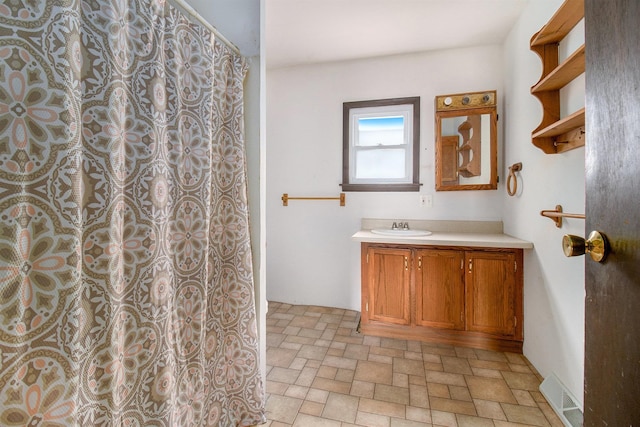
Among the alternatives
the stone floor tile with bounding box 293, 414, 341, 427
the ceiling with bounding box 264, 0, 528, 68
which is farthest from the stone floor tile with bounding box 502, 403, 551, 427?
the ceiling with bounding box 264, 0, 528, 68

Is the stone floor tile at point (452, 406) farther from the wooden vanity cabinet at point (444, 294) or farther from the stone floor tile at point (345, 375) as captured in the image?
the wooden vanity cabinet at point (444, 294)

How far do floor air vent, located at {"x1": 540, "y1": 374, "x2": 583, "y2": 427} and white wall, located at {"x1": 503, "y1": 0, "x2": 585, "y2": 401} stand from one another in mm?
45

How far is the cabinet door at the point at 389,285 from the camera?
2.39m

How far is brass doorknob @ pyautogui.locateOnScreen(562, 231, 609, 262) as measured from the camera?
1.85ft

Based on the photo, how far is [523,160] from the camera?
2.18 m

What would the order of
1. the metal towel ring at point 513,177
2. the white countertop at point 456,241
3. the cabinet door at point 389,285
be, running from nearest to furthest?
1. the white countertop at point 456,241
2. the metal towel ring at point 513,177
3. the cabinet door at point 389,285

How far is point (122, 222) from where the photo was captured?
2.93 feet

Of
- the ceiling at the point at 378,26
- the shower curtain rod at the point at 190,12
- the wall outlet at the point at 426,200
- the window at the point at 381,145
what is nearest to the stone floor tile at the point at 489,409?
the wall outlet at the point at 426,200

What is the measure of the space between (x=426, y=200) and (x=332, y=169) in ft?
3.21

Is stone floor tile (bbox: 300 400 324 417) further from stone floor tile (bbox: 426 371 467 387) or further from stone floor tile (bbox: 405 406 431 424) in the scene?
stone floor tile (bbox: 426 371 467 387)

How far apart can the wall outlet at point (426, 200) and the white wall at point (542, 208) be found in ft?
2.04

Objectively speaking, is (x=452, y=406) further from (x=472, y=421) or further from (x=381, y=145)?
(x=381, y=145)

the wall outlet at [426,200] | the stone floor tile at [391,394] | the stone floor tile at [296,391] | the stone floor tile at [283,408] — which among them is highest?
the wall outlet at [426,200]

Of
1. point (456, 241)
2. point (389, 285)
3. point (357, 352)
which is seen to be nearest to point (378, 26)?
point (456, 241)
